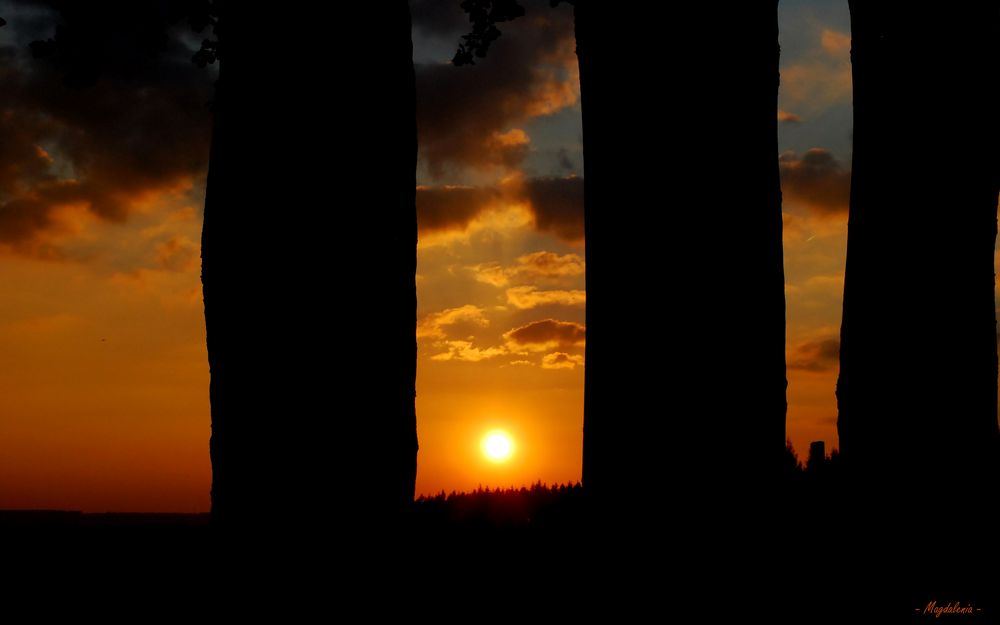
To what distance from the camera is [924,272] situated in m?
8.04

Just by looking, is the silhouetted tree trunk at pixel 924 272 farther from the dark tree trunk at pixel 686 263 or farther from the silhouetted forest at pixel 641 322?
the dark tree trunk at pixel 686 263

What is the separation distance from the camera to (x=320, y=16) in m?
4.75

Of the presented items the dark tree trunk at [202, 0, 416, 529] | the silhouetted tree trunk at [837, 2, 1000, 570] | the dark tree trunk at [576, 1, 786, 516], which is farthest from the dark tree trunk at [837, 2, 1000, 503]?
the dark tree trunk at [202, 0, 416, 529]

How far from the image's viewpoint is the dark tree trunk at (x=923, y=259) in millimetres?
7930

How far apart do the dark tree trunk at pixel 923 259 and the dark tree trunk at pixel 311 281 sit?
15.9 ft

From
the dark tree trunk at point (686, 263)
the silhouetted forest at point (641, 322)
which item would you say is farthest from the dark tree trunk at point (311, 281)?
the dark tree trunk at point (686, 263)

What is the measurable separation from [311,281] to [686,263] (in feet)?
7.02

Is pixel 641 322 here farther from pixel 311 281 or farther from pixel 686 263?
pixel 311 281

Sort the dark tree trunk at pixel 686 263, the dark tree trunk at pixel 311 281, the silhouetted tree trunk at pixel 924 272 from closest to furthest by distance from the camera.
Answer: the dark tree trunk at pixel 311 281
the dark tree trunk at pixel 686 263
the silhouetted tree trunk at pixel 924 272

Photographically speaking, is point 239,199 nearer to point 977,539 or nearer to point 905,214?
point 905,214

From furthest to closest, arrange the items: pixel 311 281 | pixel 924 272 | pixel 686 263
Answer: pixel 924 272 < pixel 686 263 < pixel 311 281

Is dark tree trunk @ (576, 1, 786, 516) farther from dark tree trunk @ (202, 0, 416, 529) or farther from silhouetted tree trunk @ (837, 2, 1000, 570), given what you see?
silhouetted tree trunk @ (837, 2, 1000, 570)

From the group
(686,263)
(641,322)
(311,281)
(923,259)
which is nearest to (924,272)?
(923,259)

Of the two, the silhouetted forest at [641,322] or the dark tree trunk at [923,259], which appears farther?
the dark tree trunk at [923,259]
